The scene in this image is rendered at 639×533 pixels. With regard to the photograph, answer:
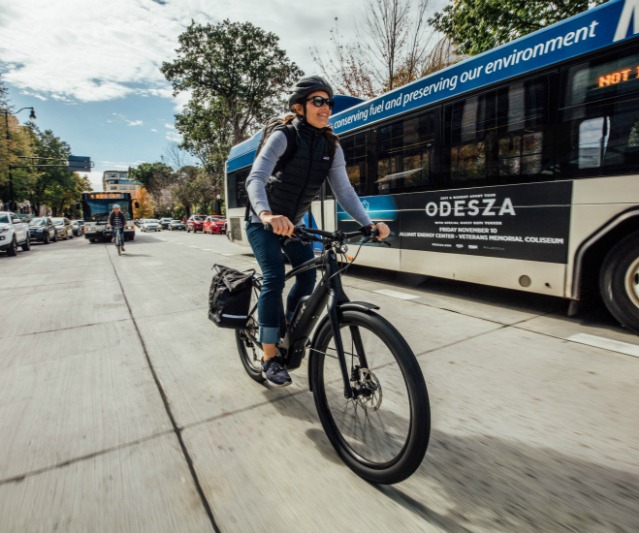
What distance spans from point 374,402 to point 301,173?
1.39 meters

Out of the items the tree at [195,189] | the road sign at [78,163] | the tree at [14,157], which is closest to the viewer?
the tree at [14,157]

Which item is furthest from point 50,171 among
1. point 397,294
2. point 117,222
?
point 397,294

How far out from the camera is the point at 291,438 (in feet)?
7.47

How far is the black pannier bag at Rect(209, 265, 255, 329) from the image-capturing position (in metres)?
2.88

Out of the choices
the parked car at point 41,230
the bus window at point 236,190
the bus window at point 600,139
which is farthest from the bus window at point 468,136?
the parked car at point 41,230

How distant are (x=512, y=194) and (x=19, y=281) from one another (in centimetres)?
983

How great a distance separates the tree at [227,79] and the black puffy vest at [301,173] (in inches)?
1228

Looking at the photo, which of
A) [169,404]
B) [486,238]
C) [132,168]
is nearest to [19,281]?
[169,404]

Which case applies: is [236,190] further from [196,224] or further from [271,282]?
[196,224]

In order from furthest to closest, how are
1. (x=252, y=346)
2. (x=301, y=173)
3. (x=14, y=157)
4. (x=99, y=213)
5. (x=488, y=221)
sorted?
(x=14, y=157) < (x=99, y=213) < (x=488, y=221) < (x=252, y=346) < (x=301, y=173)

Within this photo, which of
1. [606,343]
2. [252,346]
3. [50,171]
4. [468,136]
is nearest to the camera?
[252,346]

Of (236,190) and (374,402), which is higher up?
(236,190)

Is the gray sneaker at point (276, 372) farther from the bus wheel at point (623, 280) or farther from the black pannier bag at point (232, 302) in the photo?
the bus wheel at point (623, 280)

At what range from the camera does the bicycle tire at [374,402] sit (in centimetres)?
162
